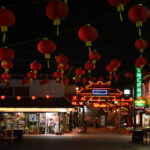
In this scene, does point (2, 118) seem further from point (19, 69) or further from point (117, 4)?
point (117, 4)

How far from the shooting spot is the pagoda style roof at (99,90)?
43250 millimetres

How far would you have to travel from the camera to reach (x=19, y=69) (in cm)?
4469

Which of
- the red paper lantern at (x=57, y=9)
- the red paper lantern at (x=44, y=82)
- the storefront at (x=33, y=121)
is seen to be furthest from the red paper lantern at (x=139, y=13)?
the storefront at (x=33, y=121)

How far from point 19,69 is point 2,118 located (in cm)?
968

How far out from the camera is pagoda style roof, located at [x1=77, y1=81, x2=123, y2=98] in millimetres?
43250

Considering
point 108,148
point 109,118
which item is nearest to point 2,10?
point 108,148

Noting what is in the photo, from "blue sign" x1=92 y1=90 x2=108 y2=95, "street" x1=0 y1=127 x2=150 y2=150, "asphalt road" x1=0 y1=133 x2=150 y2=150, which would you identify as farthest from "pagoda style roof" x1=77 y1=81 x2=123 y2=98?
"asphalt road" x1=0 y1=133 x2=150 y2=150

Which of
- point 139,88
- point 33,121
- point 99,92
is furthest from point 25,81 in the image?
point 139,88

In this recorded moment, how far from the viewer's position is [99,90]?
4378cm

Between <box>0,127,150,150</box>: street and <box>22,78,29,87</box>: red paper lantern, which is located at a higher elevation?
<box>22,78,29,87</box>: red paper lantern

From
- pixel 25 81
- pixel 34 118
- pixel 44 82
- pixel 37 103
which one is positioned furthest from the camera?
pixel 34 118

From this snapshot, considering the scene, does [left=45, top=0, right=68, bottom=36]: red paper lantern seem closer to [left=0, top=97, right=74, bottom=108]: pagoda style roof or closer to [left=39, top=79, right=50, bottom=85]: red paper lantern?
[left=39, top=79, right=50, bottom=85]: red paper lantern

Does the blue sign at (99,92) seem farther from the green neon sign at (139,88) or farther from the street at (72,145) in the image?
the street at (72,145)

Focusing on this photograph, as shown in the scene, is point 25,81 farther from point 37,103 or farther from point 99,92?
point 99,92
